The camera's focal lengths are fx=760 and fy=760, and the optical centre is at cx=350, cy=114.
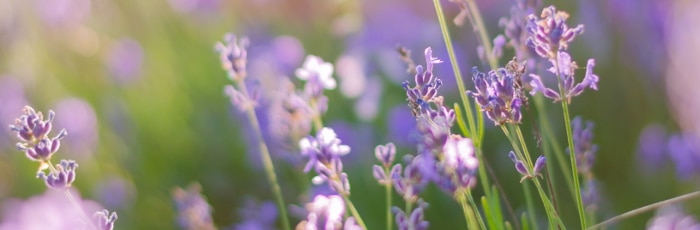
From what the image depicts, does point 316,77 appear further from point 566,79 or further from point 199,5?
point 199,5

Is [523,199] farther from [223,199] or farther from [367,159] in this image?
[223,199]

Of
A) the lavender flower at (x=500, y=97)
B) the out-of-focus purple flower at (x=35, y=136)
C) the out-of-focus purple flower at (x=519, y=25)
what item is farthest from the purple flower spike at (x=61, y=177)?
the out-of-focus purple flower at (x=519, y=25)

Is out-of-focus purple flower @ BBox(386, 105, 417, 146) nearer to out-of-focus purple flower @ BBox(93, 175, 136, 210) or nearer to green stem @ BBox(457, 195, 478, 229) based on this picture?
out-of-focus purple flower @ BBox(93, 175, 136, 210)

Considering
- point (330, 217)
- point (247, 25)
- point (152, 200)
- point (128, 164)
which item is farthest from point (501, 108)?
point (247, 25)

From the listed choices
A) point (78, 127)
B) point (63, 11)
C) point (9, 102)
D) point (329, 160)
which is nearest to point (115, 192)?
point (78, 127)

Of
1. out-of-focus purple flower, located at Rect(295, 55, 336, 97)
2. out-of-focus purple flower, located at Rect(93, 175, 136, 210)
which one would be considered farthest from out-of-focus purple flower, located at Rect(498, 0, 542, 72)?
out-of-focus purple flower, located at Rect(93, 175, 136, 210)

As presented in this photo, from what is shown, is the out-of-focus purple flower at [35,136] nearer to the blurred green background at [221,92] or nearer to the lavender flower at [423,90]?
the lavender flower at [423,90]
